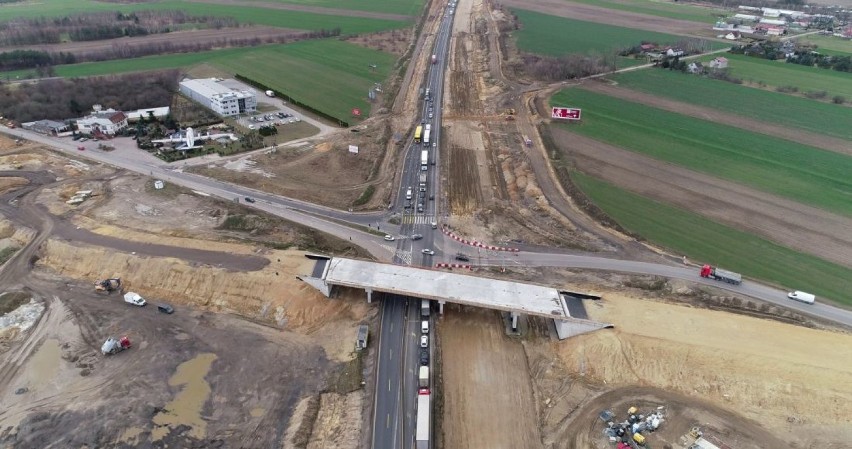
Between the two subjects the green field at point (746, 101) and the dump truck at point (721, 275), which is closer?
the dump truck at point (721, 275)

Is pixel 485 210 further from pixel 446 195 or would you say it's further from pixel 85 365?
pixel 85 365

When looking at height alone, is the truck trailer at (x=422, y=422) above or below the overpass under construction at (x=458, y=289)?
below

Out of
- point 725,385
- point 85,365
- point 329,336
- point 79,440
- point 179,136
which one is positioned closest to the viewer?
point 79,440

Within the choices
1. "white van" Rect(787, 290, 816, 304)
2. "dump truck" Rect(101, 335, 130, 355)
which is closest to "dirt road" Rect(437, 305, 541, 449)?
"white van" Rect(787, 290, 816, 304)

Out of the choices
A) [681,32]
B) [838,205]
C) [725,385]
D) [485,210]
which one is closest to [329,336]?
[485,210]

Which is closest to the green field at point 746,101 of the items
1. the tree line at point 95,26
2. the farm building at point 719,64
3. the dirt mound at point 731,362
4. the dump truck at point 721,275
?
the farm building at point 719,64

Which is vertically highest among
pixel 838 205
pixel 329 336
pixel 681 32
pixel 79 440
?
pixel 681 32

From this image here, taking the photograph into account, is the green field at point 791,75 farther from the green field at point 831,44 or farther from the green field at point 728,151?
the green field at point 728,151

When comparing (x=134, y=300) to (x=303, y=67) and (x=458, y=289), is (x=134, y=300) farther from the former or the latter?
(x=303, y=67)
